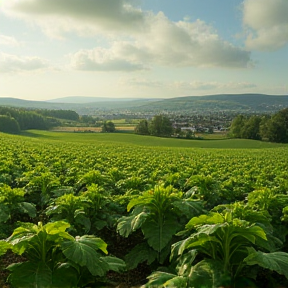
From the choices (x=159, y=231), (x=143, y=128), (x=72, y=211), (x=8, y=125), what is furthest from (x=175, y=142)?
(x=159, y=231)

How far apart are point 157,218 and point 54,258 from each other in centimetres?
201

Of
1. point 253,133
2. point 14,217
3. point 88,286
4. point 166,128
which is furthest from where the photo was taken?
point 166,128

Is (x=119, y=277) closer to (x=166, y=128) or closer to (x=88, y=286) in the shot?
(x=88, y=286)

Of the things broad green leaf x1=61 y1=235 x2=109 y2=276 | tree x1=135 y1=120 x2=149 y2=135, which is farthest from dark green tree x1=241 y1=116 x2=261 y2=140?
broad green leaf x1=61 y1=235 x2=109 y2=276

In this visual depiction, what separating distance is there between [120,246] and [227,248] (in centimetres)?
409

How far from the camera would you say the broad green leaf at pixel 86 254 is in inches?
155

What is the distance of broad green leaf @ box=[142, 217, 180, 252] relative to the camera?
210 inches

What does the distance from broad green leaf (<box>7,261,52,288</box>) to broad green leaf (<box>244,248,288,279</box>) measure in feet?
8.61

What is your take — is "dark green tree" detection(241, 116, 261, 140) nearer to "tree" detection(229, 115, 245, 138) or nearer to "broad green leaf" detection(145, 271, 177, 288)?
"tree" detection(229, 115, 245, 138)

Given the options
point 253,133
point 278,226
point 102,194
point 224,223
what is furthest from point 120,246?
point 253,133

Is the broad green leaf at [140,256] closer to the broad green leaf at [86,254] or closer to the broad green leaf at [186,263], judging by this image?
the broad green leaf at [186,263]

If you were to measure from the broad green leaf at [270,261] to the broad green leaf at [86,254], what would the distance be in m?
1.89

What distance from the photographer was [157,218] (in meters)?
5.64

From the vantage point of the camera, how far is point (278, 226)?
653 centimetres
